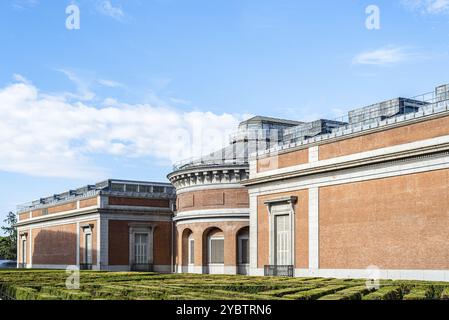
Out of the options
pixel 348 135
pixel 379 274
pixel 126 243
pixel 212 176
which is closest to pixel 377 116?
pixel 348 135

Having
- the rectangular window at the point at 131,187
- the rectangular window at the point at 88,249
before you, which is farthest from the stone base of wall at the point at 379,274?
the rectangular window at the point at 88,249

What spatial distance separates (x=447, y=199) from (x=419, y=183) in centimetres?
170

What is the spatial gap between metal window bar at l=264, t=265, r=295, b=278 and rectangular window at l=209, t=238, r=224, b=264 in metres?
8.40

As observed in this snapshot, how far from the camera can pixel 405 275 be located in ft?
99.3

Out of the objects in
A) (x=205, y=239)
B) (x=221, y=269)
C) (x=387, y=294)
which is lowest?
(x=221, y=269)

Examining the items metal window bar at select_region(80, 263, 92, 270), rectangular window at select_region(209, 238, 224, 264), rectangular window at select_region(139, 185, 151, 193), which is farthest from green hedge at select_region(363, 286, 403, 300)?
metal window bar at select_region(80, 263, 92, 270)

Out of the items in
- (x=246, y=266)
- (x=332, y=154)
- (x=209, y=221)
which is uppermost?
(x=332, y=154)

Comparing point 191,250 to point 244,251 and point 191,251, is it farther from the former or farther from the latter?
point 244,251

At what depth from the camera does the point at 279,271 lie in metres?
38.0

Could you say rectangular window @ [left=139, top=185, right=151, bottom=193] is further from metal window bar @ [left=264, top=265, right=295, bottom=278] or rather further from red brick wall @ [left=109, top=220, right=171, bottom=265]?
metal window bar @ [left=264, top=265, right=295, bottom=278]

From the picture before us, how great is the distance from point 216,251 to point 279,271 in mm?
10185

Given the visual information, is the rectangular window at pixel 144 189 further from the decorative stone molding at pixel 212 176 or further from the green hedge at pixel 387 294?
the green hedge at pixel 387 294

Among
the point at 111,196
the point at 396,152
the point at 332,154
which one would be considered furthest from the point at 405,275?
the point at 111,196

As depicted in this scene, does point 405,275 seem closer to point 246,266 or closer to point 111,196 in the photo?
point 246,266
